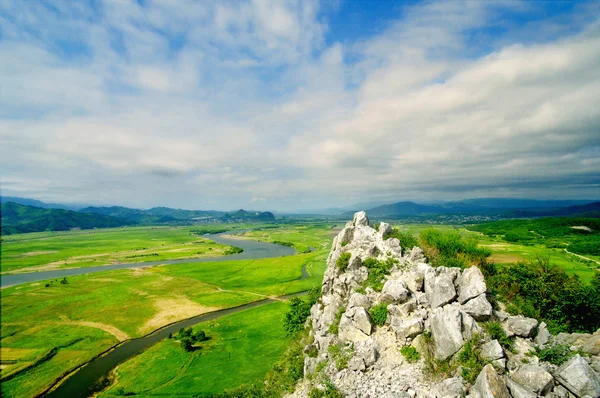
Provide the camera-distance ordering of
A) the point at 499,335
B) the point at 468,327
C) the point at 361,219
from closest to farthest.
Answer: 1. the point at 499,335
2. the point at 468,327
3. the point at 361,219

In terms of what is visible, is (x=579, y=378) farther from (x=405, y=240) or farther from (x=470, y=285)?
(x=405, y=240)

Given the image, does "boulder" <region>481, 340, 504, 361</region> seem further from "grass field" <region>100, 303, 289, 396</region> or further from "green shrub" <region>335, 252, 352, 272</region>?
"grass field" <region>100, 303, 289, 396</region>

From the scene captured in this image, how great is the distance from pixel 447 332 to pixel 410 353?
388 cm

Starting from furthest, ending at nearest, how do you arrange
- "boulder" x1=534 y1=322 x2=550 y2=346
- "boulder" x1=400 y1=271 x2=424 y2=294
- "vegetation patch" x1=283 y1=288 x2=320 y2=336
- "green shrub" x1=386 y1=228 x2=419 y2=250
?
"vegetation patch" x1=283 y1=288 x2=320 y2=336 → "green shrub" x1=386 y1=228 x2=419 y2=250 → "boulder" x1=400 y1=271 x2=424 y2=294 → "boulder" x1=534 y1=322 x2=550 y2=346

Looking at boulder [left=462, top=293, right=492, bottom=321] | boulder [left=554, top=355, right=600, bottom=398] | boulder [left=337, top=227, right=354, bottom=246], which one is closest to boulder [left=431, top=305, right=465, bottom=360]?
boulder [left=462, top=293, right=492, bottom=321]

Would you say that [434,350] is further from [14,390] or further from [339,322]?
[14,390]

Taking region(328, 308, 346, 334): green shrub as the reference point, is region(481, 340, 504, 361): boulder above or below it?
above

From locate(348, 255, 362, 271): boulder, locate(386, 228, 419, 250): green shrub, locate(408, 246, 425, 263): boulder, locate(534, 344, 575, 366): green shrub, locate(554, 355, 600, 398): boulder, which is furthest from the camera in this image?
locate(386, 228, 419, 250): green shrub

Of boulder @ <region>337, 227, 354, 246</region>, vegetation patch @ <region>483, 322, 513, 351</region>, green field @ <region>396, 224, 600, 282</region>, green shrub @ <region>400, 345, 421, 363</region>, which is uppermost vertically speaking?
boulder @ <region>337, 227, 354, 246</region>

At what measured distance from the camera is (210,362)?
50.3 meters

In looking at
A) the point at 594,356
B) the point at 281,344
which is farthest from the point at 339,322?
the point at 281,344

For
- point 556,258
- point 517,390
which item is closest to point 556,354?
point 517,390

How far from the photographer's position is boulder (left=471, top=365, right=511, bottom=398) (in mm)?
17188

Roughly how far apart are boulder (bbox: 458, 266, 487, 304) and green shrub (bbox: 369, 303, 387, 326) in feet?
22.9
